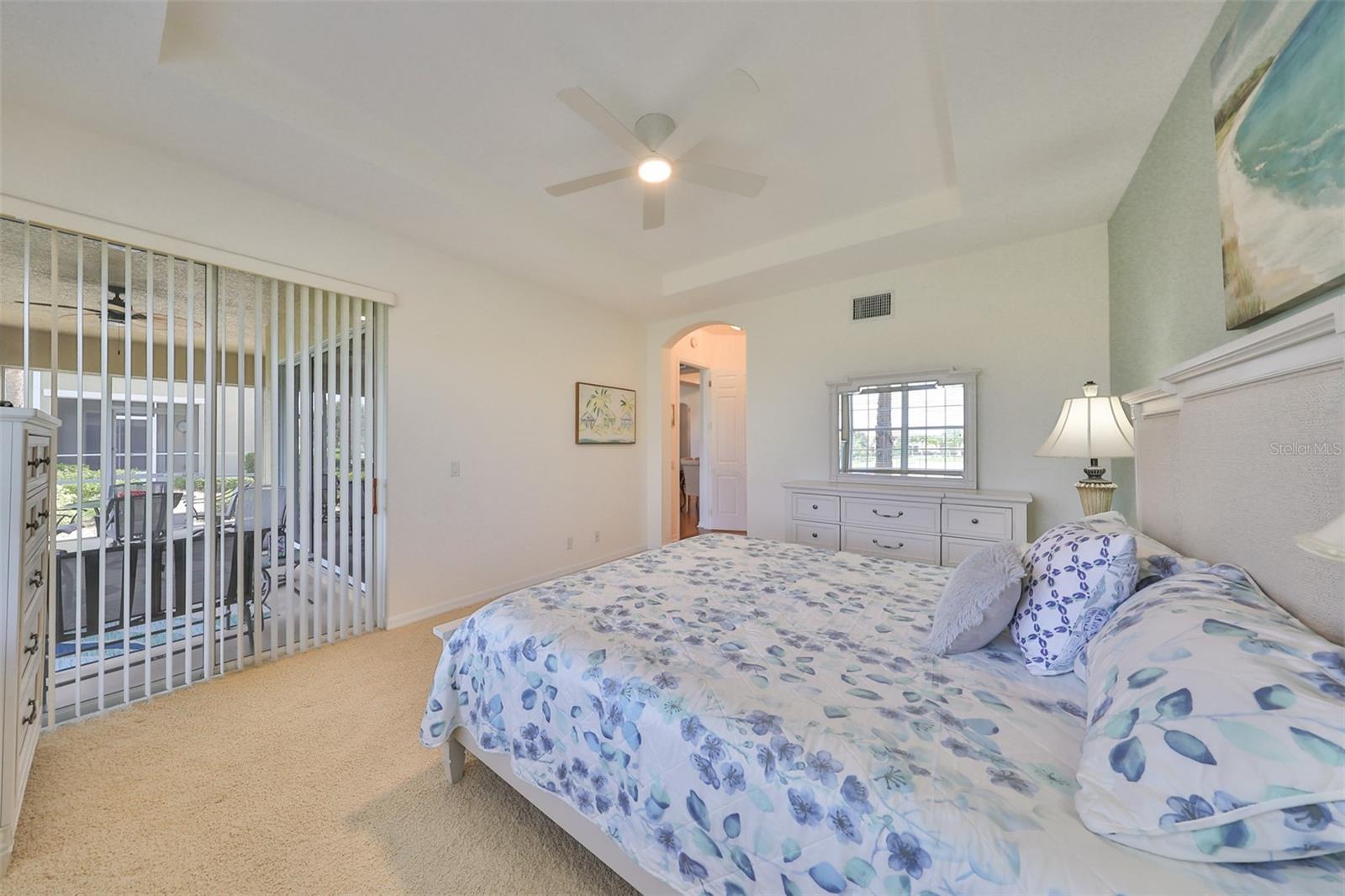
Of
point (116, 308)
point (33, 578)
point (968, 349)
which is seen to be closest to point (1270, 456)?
point (968, 349)

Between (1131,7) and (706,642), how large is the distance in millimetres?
2334

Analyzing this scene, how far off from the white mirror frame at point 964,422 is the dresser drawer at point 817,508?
1.21ft

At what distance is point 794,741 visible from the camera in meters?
0.94

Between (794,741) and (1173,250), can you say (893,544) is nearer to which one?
(1173,250)

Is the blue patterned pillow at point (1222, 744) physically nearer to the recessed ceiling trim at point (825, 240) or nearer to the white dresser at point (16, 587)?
the white dresser at point (16, 587)

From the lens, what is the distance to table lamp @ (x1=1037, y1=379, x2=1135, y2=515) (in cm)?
205

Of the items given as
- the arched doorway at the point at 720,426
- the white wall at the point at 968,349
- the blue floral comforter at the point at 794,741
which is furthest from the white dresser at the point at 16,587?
the arched doorway at the point at 720,426

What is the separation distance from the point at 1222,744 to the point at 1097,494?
6.73ft

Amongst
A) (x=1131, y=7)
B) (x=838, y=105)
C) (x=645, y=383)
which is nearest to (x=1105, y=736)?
(x=1131, y=7)

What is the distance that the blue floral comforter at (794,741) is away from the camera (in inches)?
28.5

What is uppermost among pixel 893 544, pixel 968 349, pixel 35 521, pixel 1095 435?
pixel 968 349

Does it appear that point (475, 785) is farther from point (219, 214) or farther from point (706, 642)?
point (219, 214)

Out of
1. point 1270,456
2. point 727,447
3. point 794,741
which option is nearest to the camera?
point 794,741

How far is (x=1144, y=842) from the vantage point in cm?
67
